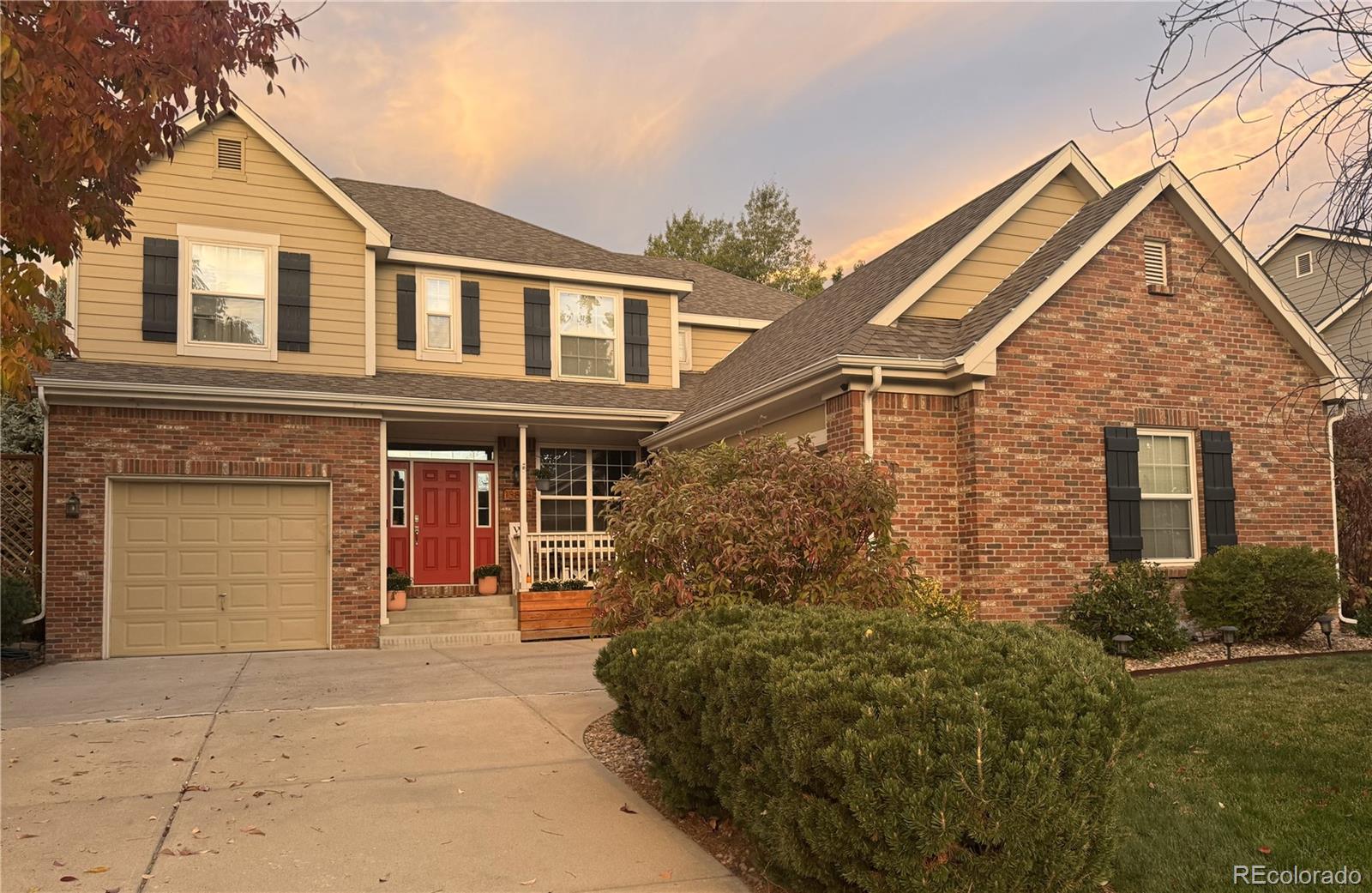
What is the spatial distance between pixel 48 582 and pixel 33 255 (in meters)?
7.60

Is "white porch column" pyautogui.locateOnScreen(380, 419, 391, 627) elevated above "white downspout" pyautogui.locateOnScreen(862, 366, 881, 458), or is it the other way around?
"white downspout" pyautogui.locateOnScreen(862, 366, 881, 458)

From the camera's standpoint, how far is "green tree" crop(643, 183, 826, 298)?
124 feet

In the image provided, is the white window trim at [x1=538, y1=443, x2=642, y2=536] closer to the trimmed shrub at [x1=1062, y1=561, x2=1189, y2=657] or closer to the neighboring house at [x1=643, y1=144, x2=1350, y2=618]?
the neighboring house at [x1=643, y1=144, x2=1350, y2=618]

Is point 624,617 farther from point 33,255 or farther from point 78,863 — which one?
point 33,255

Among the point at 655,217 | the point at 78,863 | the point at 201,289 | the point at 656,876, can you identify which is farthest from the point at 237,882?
the point at 655,217

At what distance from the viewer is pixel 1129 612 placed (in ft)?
31.2

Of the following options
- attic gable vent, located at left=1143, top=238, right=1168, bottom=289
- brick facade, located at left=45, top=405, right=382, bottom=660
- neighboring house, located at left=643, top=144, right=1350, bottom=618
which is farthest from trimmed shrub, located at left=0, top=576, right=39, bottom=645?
attic gable vent, located at left=1143, top=238, right=1168, bottom=289

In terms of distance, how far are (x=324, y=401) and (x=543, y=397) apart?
3.34 meters

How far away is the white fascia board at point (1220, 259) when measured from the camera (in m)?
9.84

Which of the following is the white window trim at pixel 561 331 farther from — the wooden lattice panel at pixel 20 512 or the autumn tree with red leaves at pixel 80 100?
the autumn tree with red leaves at pixel 80 100

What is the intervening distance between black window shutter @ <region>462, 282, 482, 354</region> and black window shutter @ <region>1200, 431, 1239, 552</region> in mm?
10616

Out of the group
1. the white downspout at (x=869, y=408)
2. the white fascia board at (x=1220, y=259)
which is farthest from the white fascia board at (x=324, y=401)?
the white fascia board at (x=1220, y=259)

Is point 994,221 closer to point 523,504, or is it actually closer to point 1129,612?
point 1129,612

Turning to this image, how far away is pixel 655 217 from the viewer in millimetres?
38094
